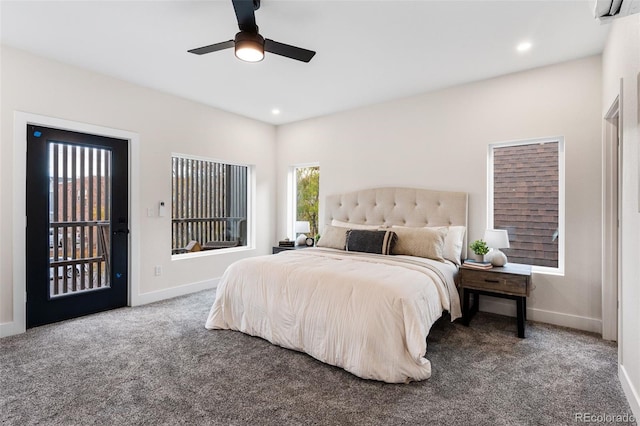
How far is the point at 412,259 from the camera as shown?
3.15m

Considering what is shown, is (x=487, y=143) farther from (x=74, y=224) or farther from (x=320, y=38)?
(x=74, y=224)

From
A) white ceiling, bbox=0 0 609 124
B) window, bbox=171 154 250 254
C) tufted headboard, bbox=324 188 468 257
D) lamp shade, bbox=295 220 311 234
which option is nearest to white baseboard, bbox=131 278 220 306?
window, bbox=171 154 250 254

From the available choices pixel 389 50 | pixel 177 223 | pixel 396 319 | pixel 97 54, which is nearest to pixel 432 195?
pixel 389 50

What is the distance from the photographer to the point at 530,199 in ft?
11.5

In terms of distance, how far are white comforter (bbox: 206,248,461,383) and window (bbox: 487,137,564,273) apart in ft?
3.15

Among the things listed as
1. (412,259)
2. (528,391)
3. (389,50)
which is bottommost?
(528,391)

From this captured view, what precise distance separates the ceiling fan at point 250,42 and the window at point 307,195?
9.80 feet

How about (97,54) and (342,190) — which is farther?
(342,190)

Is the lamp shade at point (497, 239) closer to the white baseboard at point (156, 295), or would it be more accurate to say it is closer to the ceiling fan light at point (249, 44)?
the ceiling fan light at point (249, 44)

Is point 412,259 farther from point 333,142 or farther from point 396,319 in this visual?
point 333,142

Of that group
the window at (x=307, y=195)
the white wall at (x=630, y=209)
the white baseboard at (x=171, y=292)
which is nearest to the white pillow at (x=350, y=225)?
the window at (x=307, y=195)

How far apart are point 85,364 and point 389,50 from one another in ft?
12.1

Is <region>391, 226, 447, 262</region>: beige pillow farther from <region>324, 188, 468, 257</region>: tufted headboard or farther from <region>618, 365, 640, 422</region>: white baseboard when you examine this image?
<region>618, 365, 640, 422</region>: white baseboard

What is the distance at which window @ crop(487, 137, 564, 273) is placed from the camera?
3357mm
